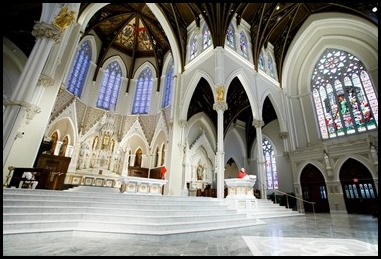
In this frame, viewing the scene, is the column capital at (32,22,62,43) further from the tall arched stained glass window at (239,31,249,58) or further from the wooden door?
the wooden door

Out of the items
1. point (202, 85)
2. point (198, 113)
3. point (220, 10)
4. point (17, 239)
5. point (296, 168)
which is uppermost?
point (220, 10)

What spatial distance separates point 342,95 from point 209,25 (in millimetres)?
10406

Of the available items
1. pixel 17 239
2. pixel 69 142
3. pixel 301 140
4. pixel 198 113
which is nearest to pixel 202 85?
pixel 198 113

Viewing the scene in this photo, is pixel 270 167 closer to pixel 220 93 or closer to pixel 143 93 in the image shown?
pixel 220 93

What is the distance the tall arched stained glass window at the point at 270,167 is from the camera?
15638 mm

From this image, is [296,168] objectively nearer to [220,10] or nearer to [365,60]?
[365,60]

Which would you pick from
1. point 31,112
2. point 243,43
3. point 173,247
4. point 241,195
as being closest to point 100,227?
point 173,247

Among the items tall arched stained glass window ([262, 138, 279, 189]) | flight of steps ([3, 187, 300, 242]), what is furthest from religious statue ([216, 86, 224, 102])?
tall arched stained glass window ([262, 138, 279, 189])

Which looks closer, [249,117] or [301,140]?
[301,140]

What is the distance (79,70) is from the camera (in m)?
A: 14.8

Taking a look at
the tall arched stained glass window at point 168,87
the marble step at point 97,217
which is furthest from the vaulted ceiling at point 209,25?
the marble step at point 97,217

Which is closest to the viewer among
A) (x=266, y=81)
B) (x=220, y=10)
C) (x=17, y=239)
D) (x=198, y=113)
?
(x=17, y=239)

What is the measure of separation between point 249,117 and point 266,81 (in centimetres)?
563

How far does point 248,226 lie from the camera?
5781 millimetres
